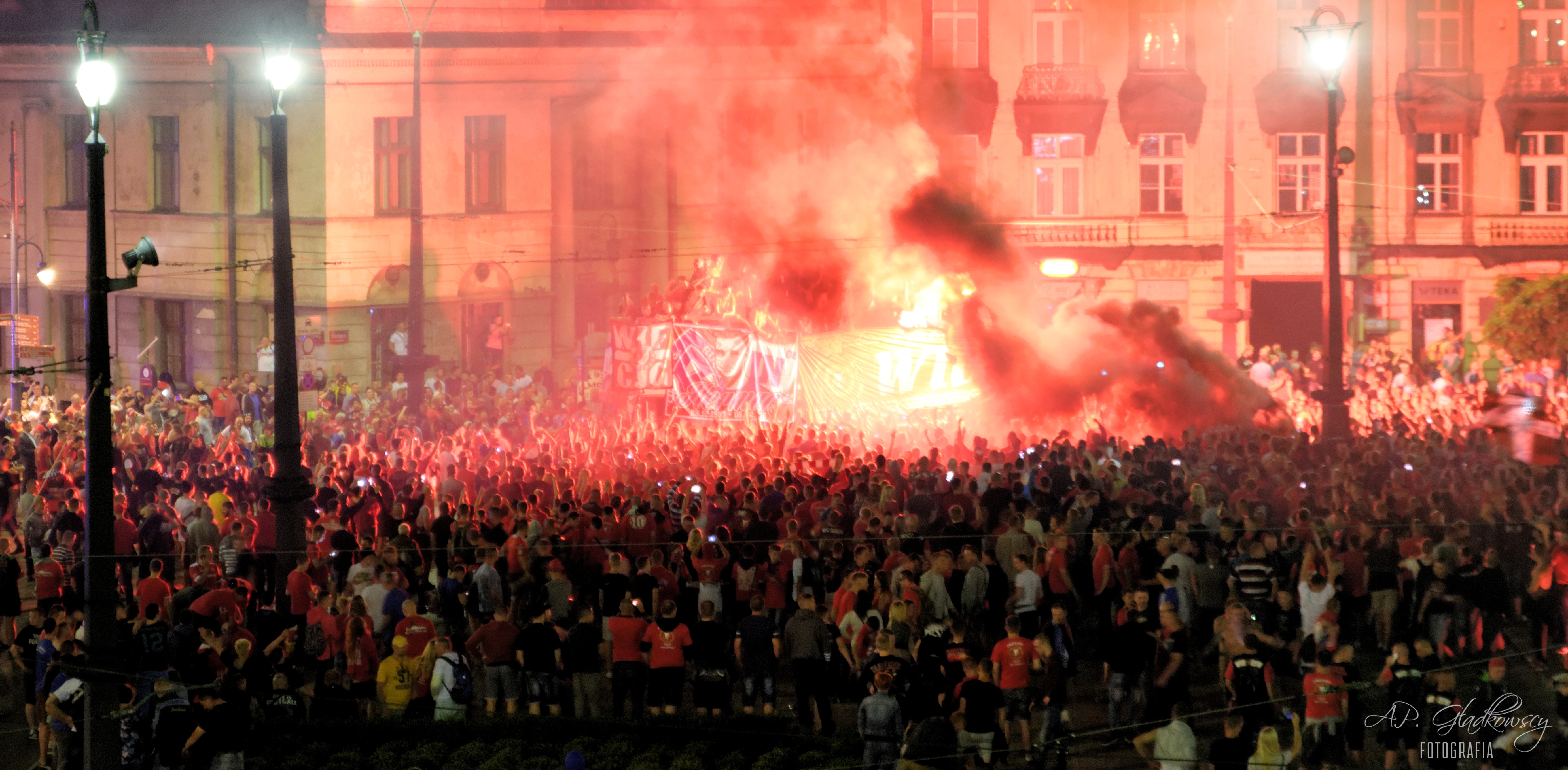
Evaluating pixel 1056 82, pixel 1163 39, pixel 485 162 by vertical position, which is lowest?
pixel 485 162

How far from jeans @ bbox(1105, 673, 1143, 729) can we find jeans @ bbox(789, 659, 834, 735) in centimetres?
219

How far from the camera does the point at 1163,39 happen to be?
40969 mm

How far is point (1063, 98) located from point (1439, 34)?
8646 millimetres

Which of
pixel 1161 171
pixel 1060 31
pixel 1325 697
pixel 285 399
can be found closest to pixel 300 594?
pixel 285 399

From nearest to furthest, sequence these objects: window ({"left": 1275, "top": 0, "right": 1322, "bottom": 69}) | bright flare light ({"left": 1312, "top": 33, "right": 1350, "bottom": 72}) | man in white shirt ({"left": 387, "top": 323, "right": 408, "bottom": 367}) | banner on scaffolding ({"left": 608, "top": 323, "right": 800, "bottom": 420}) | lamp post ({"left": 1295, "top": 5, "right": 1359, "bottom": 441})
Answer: bright flare light ({"left": 1312, "top": 33, "right": 1350, "bottom": 72}), lamp post ({"left": 1295, "top": 5, "right": 1359, "bottom": 441}), banner on scaffolding ({"left": 608, "top": 323, "right": 800, "bottom": 420}), man in white shirt ({"left": 387, "top": 323, "right": 408, "bottom": 367}), window ({"left": 1275, "top": 0, "right": 1322, "bottom": 69})

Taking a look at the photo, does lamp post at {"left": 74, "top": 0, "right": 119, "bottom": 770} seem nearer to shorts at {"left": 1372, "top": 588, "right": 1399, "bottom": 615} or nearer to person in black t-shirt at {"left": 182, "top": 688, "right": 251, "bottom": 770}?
person in black t-shirt at {"left": 182, "top": 688, "right": 251, "bottom": 770}

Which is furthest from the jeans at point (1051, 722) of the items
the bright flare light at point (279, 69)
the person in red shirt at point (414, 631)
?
the bright flare light at point (279, 69)

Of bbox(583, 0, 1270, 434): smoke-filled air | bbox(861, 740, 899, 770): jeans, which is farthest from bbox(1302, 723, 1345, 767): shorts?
bbox(583, 0, 1270, 434): smoke-filled air

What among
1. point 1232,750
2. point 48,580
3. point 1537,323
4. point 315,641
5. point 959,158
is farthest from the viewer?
point 959,158

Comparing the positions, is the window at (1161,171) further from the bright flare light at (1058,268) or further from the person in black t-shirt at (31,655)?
the person in black t-shirt at (31,655)

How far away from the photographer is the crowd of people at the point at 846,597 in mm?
12750

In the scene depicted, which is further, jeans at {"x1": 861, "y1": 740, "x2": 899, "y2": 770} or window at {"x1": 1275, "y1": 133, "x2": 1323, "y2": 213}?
window at {"x1": 1275, "y1": 133, "x2": 1323, "y2": 213}

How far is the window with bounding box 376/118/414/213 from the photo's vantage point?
35938 millimetres

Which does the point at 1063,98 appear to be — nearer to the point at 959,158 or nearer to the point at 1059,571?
the point at 959,158
